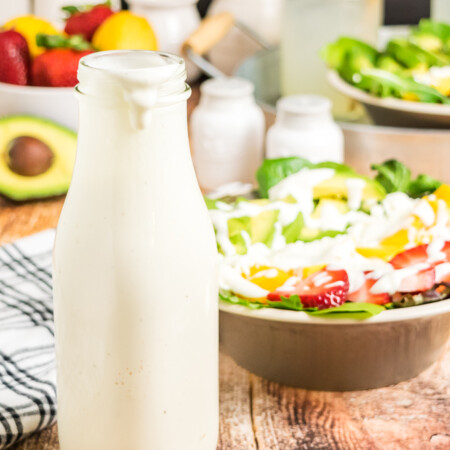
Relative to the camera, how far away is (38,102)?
4.15 ft

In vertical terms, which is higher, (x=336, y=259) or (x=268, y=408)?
(x=336, y=259)

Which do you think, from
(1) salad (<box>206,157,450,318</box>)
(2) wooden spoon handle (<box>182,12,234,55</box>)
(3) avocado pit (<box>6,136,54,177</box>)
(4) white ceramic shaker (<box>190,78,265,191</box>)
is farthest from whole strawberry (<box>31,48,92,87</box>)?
(1) salad (<box>206,157,450,318</box>)

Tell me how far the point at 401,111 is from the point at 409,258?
25.7 inches

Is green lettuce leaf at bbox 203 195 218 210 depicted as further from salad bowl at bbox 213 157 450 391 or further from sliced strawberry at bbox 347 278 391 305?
sliced strawberry at bbox 347 278 391 305

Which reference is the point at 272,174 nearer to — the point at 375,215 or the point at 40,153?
the point at 375,215

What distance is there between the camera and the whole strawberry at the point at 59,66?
126 centimetres

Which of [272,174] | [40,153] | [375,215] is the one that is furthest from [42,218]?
[375,215]

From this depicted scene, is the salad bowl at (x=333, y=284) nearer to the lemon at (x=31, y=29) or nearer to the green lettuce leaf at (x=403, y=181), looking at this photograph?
the green lettuce leaf at (x=403, y=181)

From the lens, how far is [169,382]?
59 centimetres

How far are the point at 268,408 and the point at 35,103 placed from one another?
0.69 metres

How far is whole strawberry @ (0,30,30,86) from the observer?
127cm

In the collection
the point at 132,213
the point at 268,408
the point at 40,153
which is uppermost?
the point at 132,213

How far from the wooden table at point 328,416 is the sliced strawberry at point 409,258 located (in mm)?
124

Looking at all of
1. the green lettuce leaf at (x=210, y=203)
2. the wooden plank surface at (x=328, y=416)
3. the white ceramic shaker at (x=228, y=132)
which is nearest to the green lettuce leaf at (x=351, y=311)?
the wooden plank surface at (x=328, y=416)
